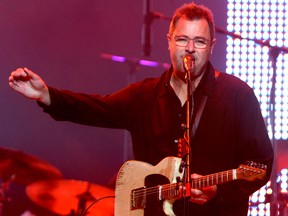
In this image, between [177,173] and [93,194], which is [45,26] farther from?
[177,173]

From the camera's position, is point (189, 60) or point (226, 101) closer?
point (189, 60)

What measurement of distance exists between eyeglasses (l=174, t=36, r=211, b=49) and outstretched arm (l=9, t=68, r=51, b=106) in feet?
3.11

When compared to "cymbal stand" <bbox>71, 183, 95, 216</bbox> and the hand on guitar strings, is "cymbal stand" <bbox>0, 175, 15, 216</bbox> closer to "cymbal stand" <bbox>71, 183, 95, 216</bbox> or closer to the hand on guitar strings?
"cymbal stand" <bbox>71, 183, 95, 216</bbox>

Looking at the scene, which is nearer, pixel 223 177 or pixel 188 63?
pixel 188 63

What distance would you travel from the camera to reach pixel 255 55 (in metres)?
6.60

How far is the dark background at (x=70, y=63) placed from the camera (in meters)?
6.86

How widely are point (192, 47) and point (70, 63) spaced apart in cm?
323

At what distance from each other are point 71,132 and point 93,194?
1046mm

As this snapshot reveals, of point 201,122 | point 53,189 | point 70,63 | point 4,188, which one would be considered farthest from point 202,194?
point 70,63

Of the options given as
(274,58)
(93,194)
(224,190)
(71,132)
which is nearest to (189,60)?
(224,190)

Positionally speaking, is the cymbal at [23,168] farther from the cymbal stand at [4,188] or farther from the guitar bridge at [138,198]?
the guitar bridge at [138,198]

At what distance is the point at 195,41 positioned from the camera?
400 centimetres

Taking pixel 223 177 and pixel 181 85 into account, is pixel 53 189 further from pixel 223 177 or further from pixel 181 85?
pixel 223 177

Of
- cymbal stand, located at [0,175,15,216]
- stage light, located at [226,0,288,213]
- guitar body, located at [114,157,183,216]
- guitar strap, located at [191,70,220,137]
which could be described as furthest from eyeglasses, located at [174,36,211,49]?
cymbal stand, located at [0,175,15,216]
